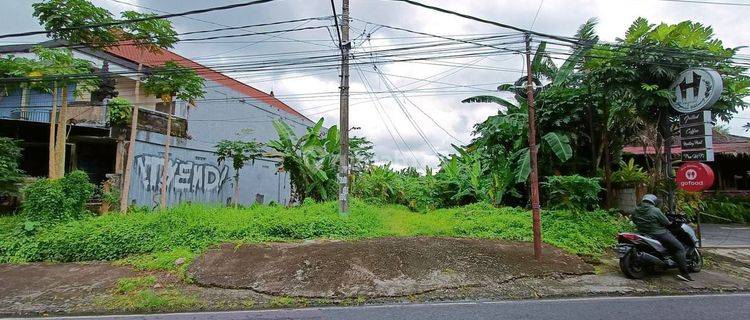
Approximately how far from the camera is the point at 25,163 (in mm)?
13609

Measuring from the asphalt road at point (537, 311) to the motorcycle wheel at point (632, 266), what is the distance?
959 millimetres

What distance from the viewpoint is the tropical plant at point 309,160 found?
13492mm

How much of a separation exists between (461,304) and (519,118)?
8.49 meters

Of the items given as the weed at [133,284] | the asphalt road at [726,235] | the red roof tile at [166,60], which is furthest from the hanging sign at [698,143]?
the red roof tile at [166,60]

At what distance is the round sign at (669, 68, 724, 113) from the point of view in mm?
8211

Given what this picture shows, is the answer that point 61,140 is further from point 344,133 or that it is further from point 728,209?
point 728,209

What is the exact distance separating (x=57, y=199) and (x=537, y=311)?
9.80m

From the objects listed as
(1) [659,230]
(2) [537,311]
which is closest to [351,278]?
(2) [537,311]

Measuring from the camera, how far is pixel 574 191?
10.6 meters

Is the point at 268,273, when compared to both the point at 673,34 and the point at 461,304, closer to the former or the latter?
the point at 461,304

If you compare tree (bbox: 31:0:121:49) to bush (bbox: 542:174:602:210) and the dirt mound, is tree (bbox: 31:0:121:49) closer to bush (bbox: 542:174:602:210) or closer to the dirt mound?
the dirt mound

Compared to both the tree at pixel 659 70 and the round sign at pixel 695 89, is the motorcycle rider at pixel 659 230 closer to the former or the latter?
the round sign at pixel 695 89

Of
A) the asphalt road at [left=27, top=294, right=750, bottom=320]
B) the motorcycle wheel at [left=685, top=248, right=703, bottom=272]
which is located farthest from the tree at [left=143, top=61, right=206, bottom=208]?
the motorcycle wheel at [left=685, top=248, right=703, bottom=272]

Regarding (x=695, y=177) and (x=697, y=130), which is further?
(x=697, y=130)
